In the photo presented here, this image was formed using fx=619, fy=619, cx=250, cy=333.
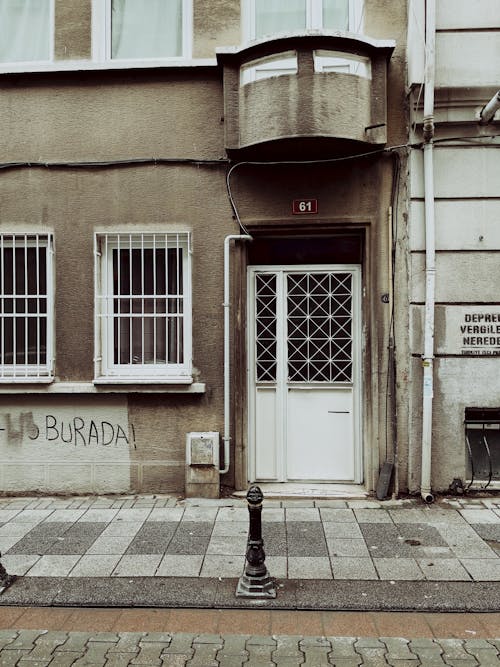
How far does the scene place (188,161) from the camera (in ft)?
24.1

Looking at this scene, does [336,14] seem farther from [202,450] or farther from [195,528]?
[195,528]

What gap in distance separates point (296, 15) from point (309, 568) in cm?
627

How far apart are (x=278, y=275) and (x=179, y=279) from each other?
1219 mm

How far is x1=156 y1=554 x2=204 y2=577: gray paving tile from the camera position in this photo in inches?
206

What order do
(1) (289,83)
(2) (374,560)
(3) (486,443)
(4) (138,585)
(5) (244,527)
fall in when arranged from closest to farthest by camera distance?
(4) (138,585) → (2) (374,560) → (5) (244,527) → (1) (289,83) → (3) (486,443)

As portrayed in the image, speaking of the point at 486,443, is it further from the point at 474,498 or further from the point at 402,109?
the point at 402,109

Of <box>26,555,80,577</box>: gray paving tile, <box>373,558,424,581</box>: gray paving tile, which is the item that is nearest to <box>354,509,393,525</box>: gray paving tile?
<box>373,558,424,581</box>: gray paving tile

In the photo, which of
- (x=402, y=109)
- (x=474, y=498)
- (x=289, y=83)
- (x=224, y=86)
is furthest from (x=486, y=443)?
(x=224, y=86)

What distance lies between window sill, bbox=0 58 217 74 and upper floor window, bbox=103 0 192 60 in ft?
0.88

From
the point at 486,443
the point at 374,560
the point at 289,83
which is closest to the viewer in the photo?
the point at 374,560

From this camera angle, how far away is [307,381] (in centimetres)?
765

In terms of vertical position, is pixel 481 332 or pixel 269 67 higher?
pixel 269 67

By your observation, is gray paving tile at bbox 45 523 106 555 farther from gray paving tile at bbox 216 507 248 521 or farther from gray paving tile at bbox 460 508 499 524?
gray paving tile at bbox 460 508 499 524

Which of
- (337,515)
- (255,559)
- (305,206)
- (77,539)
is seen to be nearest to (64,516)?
(77,539)
